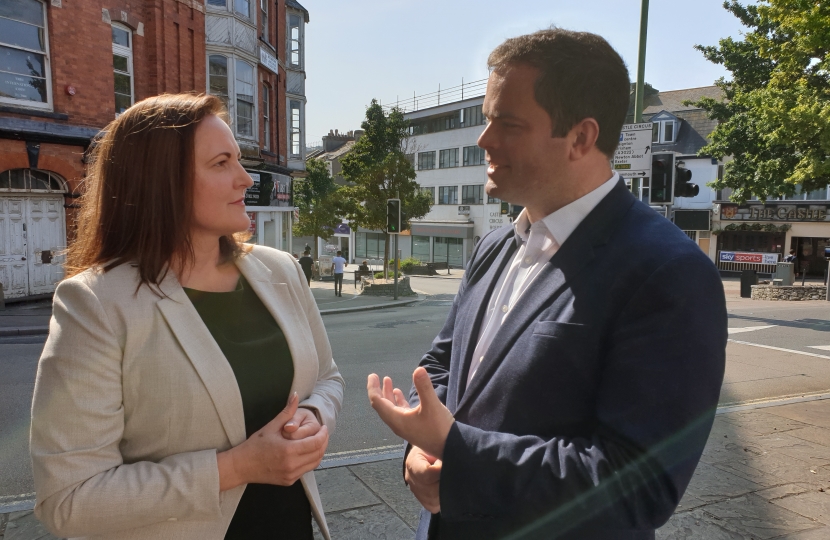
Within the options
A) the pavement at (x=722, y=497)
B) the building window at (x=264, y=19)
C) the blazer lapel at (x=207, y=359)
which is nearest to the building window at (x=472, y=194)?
the building window at (x=264, y=19)

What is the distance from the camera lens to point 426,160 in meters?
47.9

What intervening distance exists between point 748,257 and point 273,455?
3718 cm

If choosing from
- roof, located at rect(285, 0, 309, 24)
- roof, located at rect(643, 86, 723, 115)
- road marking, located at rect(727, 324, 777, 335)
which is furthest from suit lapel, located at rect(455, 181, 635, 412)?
roof, located at rect(643, 86, 723, 115)

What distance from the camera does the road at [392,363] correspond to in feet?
16.5

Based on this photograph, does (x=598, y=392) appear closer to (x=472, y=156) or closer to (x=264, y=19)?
(x=264, y=19)

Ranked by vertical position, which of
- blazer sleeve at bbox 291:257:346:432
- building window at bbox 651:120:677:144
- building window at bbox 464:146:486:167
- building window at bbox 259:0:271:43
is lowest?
blazer sleeve at bbox 291:257:346:432

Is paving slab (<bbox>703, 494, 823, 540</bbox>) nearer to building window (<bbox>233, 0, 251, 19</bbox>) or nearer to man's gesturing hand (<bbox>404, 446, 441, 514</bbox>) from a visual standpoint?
man's gesturing hand (<bbox>404, 446, 441, 514</bbox>)

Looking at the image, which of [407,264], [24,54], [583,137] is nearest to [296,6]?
[24,54]

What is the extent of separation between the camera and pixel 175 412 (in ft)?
5.27

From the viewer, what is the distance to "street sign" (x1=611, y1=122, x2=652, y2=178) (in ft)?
30.9

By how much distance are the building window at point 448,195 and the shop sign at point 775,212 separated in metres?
19.3

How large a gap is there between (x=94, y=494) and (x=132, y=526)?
15cm

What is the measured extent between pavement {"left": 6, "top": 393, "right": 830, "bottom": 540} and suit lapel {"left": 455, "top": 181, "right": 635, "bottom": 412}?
6.72 ft

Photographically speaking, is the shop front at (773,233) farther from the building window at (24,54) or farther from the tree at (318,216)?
the building window at (24,54)
